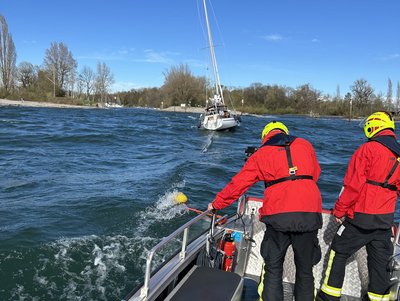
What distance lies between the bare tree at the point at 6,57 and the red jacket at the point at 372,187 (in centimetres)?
7501

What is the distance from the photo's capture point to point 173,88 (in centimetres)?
8744

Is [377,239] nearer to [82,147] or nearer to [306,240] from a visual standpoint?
[306,240]

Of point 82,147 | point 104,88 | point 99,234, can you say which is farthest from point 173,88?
point 99,234

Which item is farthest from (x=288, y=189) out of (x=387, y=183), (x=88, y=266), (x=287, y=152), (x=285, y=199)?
(x=88, y=266)

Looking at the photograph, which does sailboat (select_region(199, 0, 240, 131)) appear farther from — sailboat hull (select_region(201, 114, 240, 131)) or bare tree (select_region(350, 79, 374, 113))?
bare tree (select_region(350, 79, 374, 113))

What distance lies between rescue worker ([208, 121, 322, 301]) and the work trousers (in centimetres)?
40

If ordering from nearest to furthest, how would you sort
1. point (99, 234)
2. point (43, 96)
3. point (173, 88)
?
point (99, 234)
point (43, 96)
point (173, 88)

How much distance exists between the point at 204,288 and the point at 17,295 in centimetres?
304

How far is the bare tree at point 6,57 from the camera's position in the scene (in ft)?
222

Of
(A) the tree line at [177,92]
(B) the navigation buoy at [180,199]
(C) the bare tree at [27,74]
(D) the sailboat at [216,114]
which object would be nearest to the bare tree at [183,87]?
(A) the tree line at [177,92]

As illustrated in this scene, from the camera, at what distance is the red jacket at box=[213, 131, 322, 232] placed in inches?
116

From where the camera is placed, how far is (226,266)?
3.84m

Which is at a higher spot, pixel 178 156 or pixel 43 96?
pixel 43 96

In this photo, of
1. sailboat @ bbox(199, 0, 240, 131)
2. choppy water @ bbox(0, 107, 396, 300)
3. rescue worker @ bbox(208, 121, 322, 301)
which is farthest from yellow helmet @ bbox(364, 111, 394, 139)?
sailboat @ bbox(199, 0, 240, 131)
